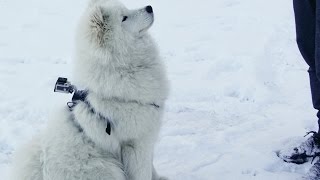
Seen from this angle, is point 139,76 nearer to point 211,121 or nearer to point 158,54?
point 158,54

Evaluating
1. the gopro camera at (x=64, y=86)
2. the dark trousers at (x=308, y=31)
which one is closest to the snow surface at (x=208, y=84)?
the dark trousers at (x=308, y=31)

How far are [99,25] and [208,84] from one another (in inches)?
99.4

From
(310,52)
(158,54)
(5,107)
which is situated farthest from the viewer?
(5,107)

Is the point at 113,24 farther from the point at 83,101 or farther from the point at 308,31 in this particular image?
the point at 308,31

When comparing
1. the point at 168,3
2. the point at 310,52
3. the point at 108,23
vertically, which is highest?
the point at 168,3

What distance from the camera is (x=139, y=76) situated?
9.51 ft

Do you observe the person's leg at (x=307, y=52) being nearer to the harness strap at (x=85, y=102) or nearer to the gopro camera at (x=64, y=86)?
the harness strap at (x=85, y=102)

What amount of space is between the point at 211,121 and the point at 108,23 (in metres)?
1.85

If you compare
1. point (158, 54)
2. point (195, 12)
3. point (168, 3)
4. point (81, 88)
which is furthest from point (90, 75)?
point (168, 3)

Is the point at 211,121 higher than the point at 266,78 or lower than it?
lower

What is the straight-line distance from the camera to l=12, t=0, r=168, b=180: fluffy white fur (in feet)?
8.61

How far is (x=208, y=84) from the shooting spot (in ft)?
16.4

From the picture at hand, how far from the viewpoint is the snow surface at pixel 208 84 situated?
11.9 feet

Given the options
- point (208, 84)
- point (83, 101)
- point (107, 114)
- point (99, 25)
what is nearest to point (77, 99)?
point (83, 101)
